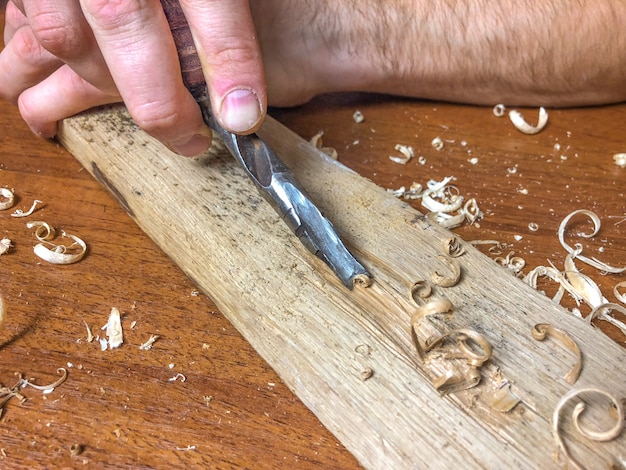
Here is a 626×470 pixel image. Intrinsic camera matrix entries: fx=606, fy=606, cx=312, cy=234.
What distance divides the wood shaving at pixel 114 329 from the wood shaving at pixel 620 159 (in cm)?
85

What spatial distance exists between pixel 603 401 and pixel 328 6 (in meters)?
0.84

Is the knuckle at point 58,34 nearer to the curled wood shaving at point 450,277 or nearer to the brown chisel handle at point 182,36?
the brown chisel handle at point 182,36

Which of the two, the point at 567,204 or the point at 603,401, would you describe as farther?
the point at 567,204

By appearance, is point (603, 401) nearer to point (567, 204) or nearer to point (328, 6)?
point (567, 204)

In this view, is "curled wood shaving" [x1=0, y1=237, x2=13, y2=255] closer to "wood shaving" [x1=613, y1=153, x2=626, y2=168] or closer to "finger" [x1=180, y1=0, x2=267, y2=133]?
"finger" [x1=180, y1=0, x2=267, y2=133]

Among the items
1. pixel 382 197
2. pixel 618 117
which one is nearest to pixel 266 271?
pixel 382 197

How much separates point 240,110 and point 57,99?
1.36 ft

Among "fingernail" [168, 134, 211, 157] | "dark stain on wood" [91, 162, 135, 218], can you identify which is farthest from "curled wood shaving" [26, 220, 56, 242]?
"fingernail" [168, 134, 211, 157]

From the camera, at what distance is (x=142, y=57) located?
2.56ft

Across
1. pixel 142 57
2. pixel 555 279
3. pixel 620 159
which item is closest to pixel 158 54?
pixel 142 57

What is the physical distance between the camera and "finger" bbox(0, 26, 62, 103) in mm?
1013

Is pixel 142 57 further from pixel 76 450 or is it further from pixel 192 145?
pixel 76 450

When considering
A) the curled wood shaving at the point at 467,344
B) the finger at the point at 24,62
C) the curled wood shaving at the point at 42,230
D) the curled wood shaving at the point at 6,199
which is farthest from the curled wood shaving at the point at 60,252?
the curled wood shaving at the point at 467,344

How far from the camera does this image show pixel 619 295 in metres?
0.84
